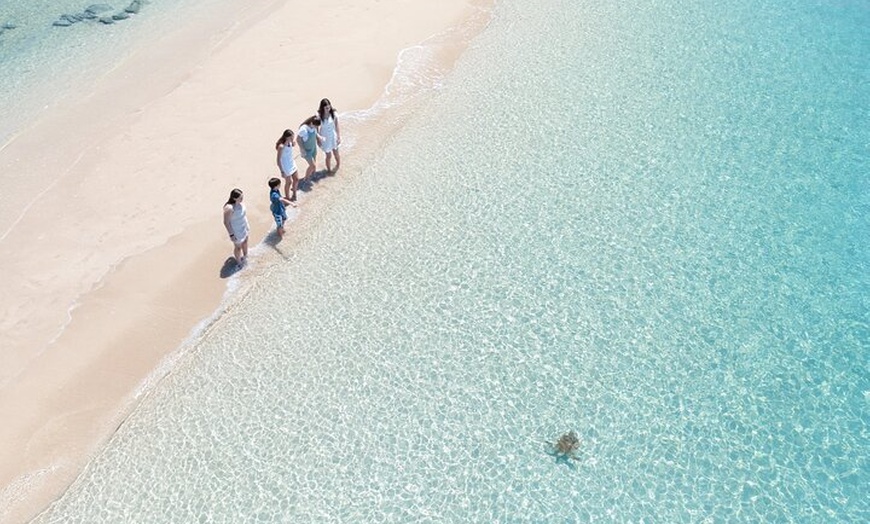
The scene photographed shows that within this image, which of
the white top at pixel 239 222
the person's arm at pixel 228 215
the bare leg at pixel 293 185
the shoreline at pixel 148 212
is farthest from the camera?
the bare leg at pixel 293 185

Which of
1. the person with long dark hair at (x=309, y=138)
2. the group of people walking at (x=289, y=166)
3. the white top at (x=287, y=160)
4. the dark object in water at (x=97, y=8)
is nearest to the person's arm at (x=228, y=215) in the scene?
the group of people walking at (x=289, y=166)

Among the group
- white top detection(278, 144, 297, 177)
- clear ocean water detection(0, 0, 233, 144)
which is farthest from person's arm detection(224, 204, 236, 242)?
clear ocean water detection(0, 0, 233, 144)

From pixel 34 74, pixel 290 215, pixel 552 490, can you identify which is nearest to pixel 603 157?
pixel 290 215

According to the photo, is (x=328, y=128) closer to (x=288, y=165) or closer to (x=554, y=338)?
(x=288, y=165)

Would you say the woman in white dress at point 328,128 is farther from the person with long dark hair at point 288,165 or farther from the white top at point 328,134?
the person with long dark hair at point 288,165

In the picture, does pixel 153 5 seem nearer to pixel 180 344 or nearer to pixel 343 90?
pixel 343 90

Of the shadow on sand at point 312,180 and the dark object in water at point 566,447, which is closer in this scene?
the dark object in water at point 566,447

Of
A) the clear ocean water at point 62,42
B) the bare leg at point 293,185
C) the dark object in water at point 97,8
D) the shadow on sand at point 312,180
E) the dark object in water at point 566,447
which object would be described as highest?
the dark object in water at point 97,8
